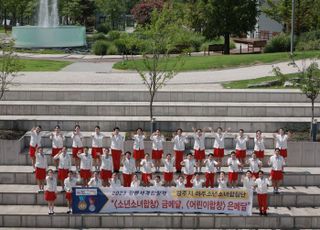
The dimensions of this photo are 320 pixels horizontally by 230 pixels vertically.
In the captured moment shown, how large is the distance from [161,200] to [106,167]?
68.8 inches

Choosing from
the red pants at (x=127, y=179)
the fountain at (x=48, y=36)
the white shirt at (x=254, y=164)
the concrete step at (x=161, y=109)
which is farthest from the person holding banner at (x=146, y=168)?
the fountain at (x=48, y=36)

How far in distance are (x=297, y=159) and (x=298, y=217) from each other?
11.0 feet

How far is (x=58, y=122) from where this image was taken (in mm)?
20203

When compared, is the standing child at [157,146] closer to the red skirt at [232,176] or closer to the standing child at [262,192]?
the red skirt at [232,176]

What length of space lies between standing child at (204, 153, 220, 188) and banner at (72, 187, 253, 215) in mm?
904

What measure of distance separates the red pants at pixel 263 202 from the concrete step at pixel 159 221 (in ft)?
0.82

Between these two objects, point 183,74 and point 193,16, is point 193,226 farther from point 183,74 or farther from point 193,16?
→ point 193,16

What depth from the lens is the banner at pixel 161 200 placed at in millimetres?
15492

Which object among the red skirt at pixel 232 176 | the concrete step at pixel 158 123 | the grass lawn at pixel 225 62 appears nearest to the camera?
the red skirt at pixel 232 176

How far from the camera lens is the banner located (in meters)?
15.5

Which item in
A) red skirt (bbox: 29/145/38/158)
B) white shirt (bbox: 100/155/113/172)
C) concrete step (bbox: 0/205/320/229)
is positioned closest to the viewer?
concrete step (bbox: 0/205/320/229)

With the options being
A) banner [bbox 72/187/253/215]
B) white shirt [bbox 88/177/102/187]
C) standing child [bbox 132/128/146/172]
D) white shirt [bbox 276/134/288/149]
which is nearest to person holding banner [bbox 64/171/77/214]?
banner [bbox 72/187/253/215]

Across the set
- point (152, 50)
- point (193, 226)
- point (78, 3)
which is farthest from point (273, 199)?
point (78, 3)

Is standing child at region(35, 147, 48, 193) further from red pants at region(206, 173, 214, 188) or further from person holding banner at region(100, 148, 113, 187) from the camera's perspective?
red pants at region(206, 173, 214, 188)
